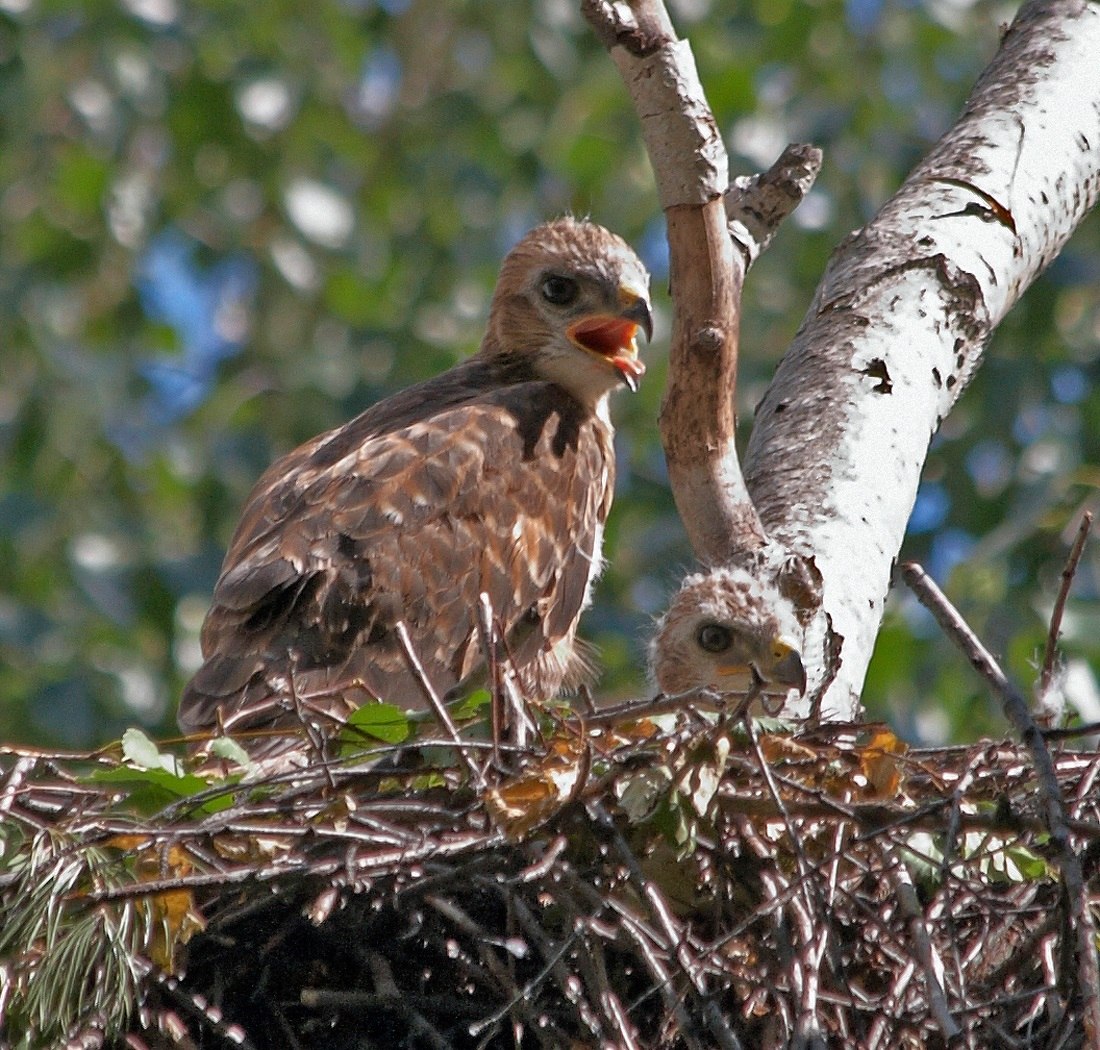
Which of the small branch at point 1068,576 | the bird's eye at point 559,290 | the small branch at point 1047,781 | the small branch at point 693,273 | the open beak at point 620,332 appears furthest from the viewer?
the bird's eye at point 559,290

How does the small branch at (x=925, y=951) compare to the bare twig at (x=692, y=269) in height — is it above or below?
below

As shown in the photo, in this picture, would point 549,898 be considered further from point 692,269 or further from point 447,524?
point 447,524

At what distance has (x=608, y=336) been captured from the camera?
16.0 ft

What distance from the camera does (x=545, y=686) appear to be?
446 cm

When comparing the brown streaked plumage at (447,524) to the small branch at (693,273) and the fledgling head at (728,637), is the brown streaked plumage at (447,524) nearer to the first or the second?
the fledgling head at (728,637)

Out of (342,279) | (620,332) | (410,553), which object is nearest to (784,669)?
(410,553)

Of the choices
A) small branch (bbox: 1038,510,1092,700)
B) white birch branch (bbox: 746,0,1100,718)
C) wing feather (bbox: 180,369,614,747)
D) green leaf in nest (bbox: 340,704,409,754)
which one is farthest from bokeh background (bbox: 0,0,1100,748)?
small branch (bbox: 1038,510,1092,700)

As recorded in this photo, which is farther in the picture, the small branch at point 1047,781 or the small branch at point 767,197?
the small branch at point 767,197

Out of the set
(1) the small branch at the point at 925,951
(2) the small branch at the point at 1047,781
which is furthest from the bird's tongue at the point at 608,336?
(2) the small branch at the point at 1047,781

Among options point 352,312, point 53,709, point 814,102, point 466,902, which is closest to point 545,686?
point 466,902

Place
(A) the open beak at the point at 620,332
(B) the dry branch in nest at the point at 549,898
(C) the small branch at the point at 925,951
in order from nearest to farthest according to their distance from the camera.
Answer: (C) the small branch at the point at 925,951, (B) the dry branch in nest at the point at 549,898, (A) the open beak at the point at 620,332

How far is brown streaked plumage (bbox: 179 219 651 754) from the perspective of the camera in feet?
13.2

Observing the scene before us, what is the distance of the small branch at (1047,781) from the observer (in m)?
2.28

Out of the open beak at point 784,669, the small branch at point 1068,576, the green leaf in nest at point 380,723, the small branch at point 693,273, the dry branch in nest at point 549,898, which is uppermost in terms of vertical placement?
the small branch at point 693,273
